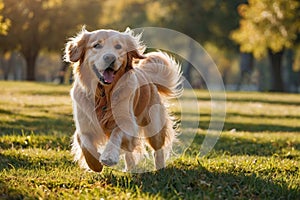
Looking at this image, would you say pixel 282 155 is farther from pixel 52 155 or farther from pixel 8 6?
pixel 8 6

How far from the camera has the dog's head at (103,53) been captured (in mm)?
5590

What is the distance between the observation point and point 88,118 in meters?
5.71

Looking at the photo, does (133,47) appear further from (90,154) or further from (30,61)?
(30,61)

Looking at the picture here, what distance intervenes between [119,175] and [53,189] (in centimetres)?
89

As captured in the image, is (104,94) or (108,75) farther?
(104,94)

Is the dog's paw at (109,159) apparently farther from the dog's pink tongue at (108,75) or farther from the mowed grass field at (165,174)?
the dog's pink tongue at (108,75)

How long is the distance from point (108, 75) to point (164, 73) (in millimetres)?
1553

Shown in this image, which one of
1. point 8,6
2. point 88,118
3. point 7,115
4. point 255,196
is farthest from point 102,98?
point 8,6

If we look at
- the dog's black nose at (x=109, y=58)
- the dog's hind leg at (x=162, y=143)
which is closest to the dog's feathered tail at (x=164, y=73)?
the dog's hind leg at (x=162, y=143)

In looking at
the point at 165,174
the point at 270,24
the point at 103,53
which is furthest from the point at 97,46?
the point at 270,24

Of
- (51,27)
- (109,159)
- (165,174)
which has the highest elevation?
(109,159)

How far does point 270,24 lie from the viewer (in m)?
28.0

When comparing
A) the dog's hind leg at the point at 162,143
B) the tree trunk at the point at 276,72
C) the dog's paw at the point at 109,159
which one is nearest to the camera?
the dog's paw at the point at 109,159

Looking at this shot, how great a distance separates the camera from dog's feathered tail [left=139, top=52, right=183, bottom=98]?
6953mm
